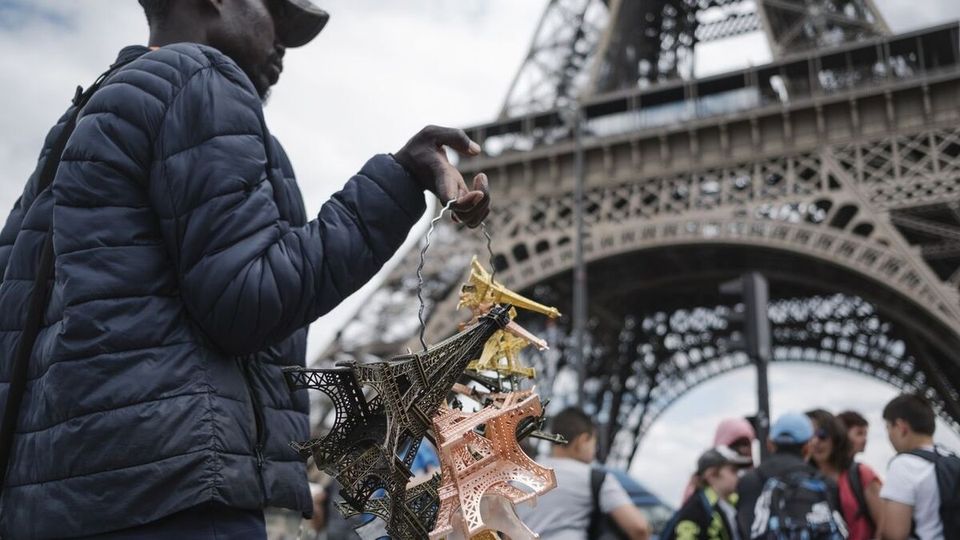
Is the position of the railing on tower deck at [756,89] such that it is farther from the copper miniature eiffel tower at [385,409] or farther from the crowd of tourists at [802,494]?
the copper miniature eiffel tower at [385,409]

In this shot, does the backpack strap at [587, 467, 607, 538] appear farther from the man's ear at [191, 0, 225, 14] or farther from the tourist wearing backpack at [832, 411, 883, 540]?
the man's ear at [191, 0, 225, 14]

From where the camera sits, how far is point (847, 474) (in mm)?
4391

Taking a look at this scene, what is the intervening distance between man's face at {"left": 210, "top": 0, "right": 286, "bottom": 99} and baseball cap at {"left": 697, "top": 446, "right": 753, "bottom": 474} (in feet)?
11.7

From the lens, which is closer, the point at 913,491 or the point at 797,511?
the point at 913,491

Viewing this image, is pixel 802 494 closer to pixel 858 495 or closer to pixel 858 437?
pixel 858 495

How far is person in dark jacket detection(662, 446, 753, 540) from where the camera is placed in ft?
14.7

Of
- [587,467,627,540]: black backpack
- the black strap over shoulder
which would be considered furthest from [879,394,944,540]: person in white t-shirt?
the black strap over shoulder

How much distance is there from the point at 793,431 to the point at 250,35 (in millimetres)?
3129

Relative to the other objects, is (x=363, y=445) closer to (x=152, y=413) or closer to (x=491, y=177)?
(x=152, y=413)

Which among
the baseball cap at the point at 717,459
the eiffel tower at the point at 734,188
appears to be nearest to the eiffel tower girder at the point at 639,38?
the eiffel tower at the point at 734,188

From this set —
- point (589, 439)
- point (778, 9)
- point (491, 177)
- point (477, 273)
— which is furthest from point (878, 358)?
point (477, 273)

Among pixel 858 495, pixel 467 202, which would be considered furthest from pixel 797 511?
pixel 467 202

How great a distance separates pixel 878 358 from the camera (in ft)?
71.3

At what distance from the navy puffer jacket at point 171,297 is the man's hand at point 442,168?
0.03m
